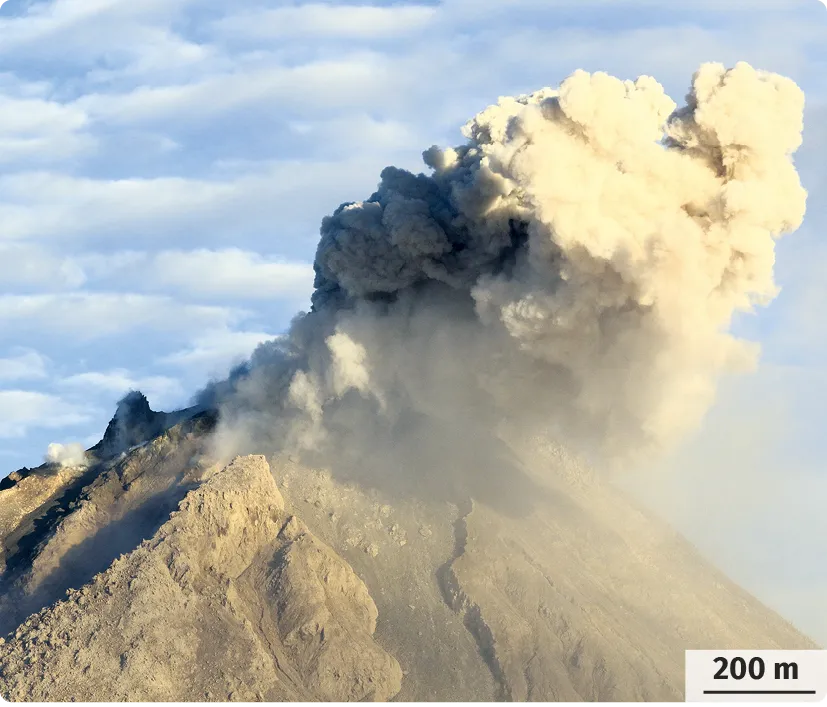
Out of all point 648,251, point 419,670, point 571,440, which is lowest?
point 419,670

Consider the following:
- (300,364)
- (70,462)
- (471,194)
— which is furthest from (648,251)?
(70,462)

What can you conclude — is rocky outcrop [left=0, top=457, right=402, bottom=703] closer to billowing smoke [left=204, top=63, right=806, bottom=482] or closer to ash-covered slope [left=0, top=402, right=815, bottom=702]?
ash-covered slope [left=0, top=402, right=815, bottom=702]

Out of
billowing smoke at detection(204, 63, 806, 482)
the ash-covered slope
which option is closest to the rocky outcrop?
the ash-covered slope

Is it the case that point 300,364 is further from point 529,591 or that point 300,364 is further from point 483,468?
point 529,591

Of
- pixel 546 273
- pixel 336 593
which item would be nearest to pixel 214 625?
pixel 336 593

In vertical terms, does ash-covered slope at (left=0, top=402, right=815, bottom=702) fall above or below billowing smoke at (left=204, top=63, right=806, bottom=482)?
below

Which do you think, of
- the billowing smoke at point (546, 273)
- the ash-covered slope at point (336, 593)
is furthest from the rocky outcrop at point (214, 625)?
the billowing smoke at point (546, 273)

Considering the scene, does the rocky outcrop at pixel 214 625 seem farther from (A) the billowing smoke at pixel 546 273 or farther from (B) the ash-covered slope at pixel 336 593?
(A) the billowing smoke at pixel 546 273
